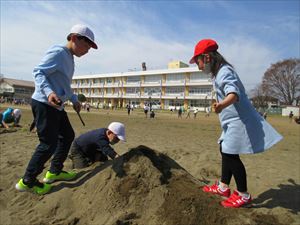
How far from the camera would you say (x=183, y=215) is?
2975mm

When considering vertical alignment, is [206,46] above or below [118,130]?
above

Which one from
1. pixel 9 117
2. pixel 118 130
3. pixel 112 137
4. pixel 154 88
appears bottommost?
pixel 9 117

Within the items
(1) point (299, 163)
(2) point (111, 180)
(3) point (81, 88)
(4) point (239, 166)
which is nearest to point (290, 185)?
(4) point (239, 166)

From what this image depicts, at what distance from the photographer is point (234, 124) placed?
336 cm

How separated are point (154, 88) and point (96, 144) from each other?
2628 inches

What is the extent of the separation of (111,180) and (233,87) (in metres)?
1.73

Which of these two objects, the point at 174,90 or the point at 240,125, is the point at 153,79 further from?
the point at 240,125

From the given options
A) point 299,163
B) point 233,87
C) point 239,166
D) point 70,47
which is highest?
point 70,47

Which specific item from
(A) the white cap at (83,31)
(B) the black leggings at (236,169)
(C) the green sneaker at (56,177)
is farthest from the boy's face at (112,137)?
(B) the black leggings at (236,169)

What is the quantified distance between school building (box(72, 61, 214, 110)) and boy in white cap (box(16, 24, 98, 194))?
49561 millimetres

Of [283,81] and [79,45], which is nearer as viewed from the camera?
[79,45]

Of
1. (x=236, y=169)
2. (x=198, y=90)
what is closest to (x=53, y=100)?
(x=236, y=169)

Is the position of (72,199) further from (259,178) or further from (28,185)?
(259,178)

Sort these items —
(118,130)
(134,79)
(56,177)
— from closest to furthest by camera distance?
(56,177) < (118,130) < (134,79)
